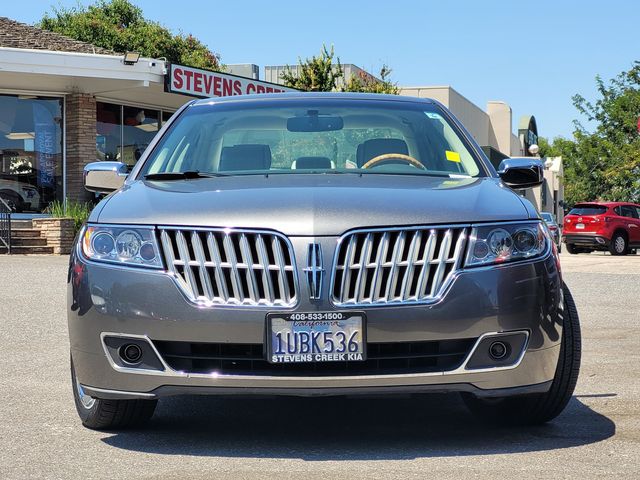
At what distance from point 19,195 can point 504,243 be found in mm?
21160

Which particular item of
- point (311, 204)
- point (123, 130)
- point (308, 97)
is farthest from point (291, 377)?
point (123, 130)

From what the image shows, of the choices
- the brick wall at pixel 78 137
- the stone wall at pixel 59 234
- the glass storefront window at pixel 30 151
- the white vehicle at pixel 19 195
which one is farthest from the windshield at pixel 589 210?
the stone wall at pixel 59 234

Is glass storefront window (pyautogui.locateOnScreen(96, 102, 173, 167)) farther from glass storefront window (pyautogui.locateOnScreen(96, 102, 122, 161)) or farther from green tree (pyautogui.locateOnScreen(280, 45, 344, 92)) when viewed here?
green tree (pyautogui.locateOnScreen(280, 45, 344, 92))

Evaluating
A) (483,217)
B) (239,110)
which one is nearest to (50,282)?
(239,110)

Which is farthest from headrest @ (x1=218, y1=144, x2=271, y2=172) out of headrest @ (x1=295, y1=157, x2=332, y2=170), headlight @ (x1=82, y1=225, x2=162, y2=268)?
headlight @ (x1=82, y1=225, x2=162, y2=268)

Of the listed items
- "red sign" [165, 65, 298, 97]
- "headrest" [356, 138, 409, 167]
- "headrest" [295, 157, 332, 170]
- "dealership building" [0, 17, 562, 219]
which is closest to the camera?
"headrest" [295, 157, 332, 170]

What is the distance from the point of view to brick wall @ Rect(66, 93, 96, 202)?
24.6 meters

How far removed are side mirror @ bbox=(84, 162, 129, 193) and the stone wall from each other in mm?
15646

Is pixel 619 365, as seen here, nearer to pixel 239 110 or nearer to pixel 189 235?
pixel 239 110

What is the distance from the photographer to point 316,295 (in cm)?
427

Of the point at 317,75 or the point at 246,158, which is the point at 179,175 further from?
the point at 317,75

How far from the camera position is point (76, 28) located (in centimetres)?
5091

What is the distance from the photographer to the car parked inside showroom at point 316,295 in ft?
14.0

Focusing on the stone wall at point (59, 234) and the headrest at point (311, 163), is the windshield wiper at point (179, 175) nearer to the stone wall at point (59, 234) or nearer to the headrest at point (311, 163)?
the headrest at point (311, 163)
